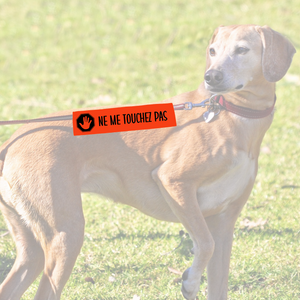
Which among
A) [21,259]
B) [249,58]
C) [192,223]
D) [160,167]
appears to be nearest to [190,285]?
[192,223]

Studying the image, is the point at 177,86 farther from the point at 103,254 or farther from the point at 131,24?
the point at 103,254

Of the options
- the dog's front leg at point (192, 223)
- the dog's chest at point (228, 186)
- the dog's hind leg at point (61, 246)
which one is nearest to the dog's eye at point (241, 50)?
the dog's chest at point (228, 186)

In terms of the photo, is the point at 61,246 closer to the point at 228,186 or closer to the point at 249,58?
the point at 228,186

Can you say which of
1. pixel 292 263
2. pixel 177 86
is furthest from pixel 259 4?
pixel 292 263

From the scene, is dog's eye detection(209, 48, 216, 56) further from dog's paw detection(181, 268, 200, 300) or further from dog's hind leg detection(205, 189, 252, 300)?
dog's paw detection(181, 268, 200, 300)

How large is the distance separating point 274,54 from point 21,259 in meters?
2.22

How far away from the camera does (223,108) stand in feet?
10.9

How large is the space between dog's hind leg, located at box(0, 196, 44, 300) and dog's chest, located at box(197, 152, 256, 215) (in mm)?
1203

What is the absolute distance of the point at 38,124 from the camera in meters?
3.29

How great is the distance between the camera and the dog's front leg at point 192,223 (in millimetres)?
3162

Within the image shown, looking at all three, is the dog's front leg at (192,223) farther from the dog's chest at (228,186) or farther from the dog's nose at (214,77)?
the dog's nose at (214,77)

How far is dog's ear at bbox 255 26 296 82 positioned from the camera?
10.3ft

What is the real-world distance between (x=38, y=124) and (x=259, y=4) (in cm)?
963

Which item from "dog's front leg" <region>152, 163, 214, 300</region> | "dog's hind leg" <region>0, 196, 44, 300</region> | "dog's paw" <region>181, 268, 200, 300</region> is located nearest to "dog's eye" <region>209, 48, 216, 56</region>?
"dog's front leg" <region>152, 163, 214, 300</region>
